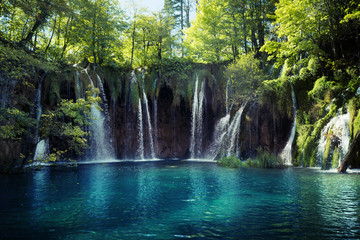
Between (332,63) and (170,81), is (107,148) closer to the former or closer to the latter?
(170,81)

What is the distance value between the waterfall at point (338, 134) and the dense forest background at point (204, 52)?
451 millimetres

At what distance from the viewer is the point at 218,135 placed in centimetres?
2439

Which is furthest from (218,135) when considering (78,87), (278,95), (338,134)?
(78,87)

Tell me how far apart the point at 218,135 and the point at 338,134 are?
37.8 feet

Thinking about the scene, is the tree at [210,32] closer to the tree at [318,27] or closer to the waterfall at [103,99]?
the tree at [318,27]

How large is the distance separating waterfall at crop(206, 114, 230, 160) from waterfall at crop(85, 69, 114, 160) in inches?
364

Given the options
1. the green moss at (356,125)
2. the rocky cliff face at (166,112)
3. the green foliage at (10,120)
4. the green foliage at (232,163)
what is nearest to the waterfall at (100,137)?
the rocky cliff face at (166,112)

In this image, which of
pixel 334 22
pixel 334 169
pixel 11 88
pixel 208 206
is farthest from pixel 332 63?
pixel 11 88

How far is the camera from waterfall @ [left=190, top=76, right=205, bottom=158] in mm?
25484

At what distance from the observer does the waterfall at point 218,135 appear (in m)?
23.7

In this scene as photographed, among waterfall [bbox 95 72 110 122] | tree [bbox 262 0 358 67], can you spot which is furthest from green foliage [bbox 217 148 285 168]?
waterfall [bbox 95 72 110 122]

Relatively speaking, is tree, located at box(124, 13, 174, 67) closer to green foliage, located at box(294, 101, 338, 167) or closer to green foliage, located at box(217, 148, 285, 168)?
green foliage, located at box(217, 148, 285, 168)

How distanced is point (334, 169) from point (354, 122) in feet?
8.76

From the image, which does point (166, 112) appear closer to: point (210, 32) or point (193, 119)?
point (193, 119)
